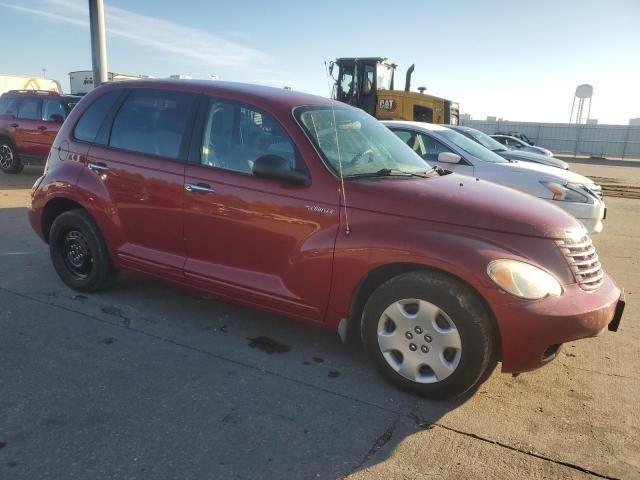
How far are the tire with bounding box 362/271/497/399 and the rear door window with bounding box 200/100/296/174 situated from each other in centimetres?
122

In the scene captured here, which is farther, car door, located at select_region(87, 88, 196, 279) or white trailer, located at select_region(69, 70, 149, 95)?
white trailer, located at select_region(69, 70, 149, 95)

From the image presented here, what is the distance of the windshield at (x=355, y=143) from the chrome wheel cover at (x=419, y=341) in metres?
0.99

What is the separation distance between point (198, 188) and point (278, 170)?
2.45 feet

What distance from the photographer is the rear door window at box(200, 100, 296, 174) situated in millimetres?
3625

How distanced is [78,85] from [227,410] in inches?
1071

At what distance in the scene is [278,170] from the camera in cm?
Result: 335

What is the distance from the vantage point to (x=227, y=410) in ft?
9.60

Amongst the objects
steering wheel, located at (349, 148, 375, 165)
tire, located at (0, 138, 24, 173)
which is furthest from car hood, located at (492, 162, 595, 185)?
tire, located at (0, 138, 24, 173)

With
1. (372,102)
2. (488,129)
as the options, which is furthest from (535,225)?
(488,129)

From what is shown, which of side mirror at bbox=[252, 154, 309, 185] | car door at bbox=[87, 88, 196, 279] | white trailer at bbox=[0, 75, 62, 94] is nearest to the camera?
side mirror at bbox=[252, 154, 309, 185]

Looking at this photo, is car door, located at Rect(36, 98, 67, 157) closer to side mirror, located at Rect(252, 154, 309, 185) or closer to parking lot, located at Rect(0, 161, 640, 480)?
parking lot, located at Rect(0, 161, 640, 480)

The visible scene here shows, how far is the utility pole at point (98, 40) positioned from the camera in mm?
11911

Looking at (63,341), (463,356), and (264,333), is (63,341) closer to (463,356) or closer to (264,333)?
(264,333)

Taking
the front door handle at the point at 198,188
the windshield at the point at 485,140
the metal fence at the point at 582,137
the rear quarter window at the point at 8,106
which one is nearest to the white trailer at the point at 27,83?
the rear quarter window at the point at 8,106
